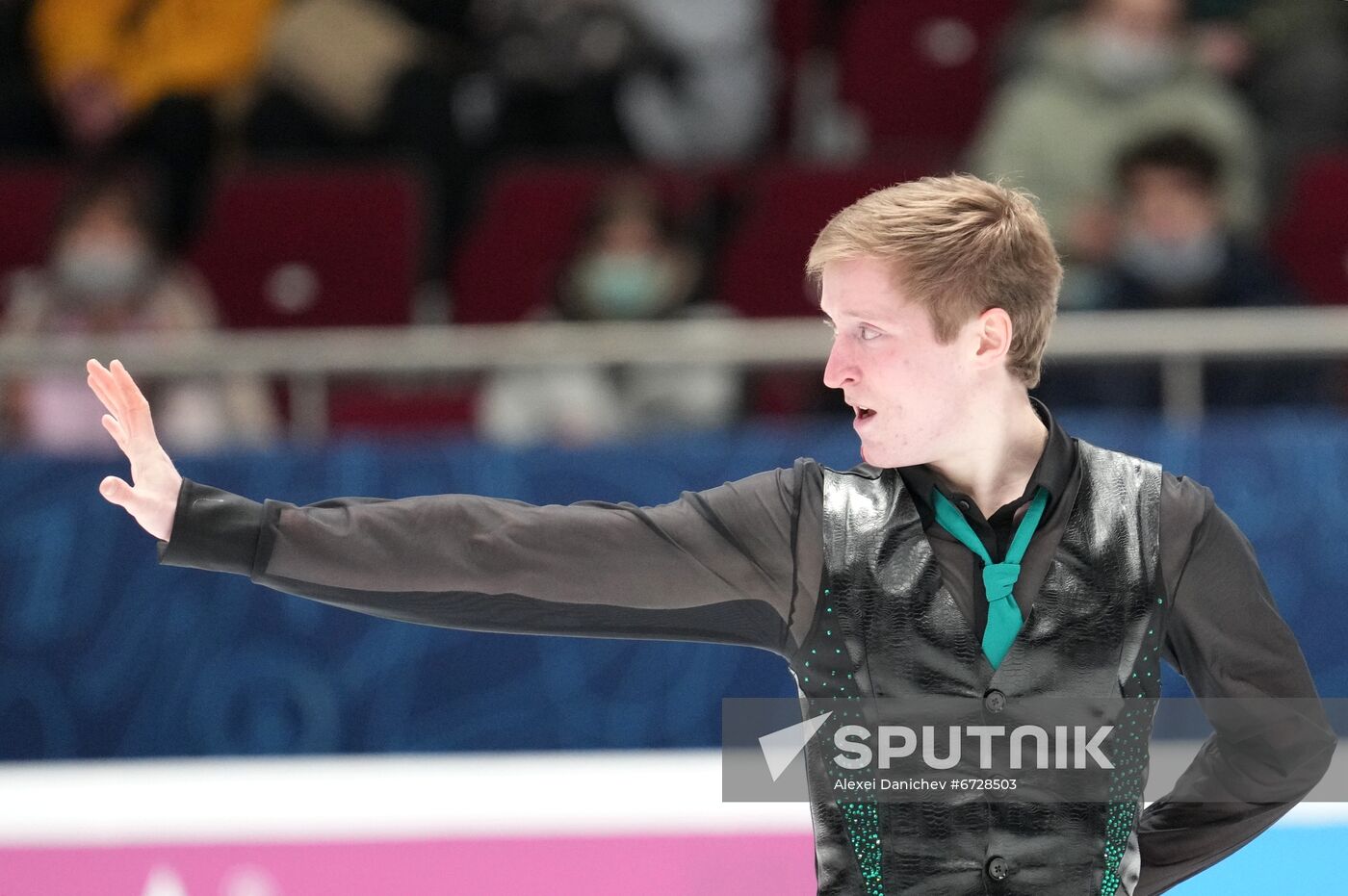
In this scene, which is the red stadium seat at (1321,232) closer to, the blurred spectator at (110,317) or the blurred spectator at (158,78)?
the blurred spectator at (110,317)

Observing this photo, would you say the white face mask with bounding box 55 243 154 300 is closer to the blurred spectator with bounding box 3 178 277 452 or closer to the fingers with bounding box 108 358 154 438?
the blurred spectator with bounding box 3 178 277 452

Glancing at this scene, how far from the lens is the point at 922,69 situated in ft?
21.3

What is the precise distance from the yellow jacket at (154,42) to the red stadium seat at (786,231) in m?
2.09

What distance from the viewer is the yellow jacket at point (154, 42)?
6.45 metres

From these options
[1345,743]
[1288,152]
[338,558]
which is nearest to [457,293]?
[1288,152]

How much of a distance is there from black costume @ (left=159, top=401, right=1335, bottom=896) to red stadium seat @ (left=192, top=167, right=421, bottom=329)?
406 centimetres

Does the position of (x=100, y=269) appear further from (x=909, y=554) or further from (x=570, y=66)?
(x=909, y=554)

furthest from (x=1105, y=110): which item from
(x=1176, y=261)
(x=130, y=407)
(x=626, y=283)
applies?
(x=130, y=407)

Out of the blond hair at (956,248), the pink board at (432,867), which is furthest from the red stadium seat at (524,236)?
the blond hair at (956,248)

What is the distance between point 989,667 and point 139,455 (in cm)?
90

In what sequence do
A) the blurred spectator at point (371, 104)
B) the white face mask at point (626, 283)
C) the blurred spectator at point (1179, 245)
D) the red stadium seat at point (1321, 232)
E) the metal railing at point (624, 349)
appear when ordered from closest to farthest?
the metal railing at point (624, 349), the blurred spectator at point (1179, 245), the white face mask at point (626, 283), the red stadium seat at point (1321, 232), the blurred spectator at point (371, 104)

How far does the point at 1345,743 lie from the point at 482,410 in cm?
258

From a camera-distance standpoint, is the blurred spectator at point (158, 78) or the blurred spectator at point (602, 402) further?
the blurred spectator at point (158, 78)

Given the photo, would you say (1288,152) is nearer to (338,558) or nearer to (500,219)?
(500,219)
